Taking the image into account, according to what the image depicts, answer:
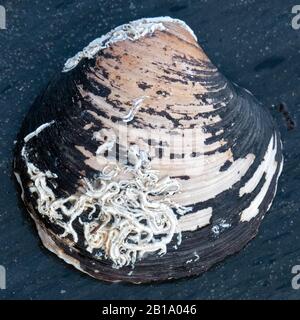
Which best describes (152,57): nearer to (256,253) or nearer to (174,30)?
(174,30)

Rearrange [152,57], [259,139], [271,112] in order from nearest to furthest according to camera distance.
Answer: [152,57] → [259,139] → [271,112]

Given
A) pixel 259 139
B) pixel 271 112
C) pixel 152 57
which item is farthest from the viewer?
pixel 271 112

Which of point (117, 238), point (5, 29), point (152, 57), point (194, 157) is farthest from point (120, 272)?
point (5, 29)

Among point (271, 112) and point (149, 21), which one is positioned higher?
point (149, 21)

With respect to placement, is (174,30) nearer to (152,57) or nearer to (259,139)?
(152,57)
